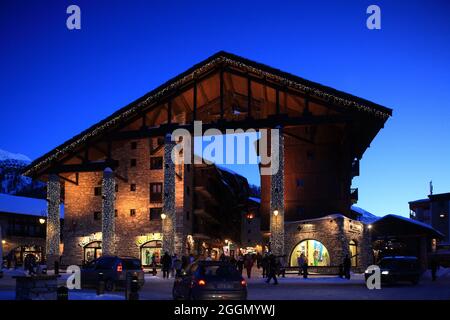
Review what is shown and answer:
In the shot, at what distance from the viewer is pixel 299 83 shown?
42.3 m

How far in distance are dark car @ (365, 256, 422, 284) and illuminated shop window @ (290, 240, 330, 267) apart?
40.3 ft

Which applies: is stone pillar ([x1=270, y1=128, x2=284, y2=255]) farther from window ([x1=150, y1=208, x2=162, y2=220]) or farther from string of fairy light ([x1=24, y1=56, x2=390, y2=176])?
window ([x1=150, y1=208, x2=162, y2=220])

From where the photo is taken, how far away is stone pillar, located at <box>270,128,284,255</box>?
41406 mm

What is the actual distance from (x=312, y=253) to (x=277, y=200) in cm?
602

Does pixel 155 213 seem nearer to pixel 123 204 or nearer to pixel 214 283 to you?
pixel 123 204

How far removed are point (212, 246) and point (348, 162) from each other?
75.3ft

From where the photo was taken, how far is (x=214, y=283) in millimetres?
18609

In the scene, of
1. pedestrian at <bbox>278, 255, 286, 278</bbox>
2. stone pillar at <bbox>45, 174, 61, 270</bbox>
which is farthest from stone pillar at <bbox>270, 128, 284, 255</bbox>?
stone pillar at <bbox>45, 174, 61, 270</bbox>

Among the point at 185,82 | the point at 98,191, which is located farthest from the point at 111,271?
the point at 98,191

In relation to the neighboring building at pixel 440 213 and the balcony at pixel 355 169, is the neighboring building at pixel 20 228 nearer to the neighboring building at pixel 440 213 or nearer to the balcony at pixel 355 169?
the balcony at pixel 355 169

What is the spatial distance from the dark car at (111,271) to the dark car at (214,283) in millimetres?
8673

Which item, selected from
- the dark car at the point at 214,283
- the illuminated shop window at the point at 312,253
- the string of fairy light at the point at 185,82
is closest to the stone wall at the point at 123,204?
the string of fairy light at the point at 185,82
